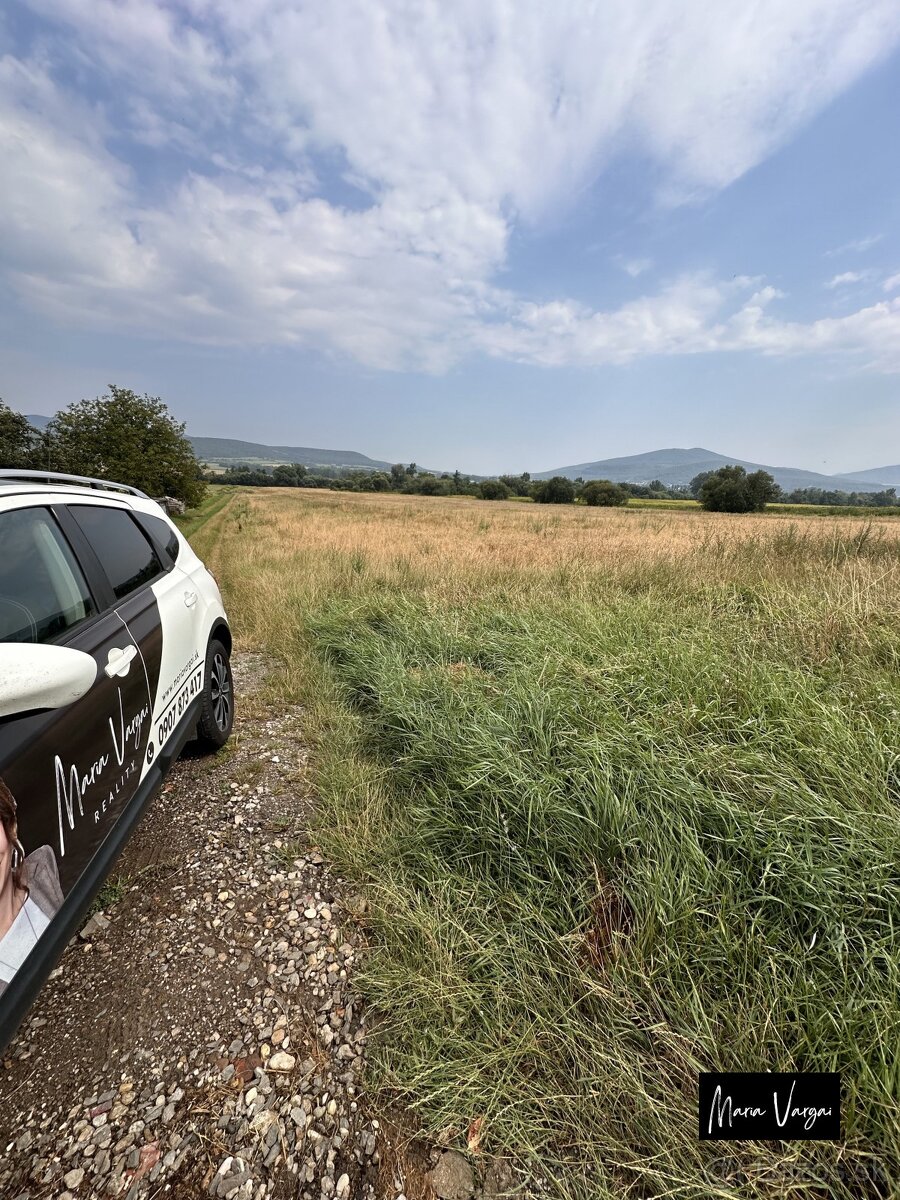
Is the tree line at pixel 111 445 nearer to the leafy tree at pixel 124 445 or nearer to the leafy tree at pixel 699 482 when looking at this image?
the leafy tree at pixel 124 445

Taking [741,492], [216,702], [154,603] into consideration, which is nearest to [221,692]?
[216,702]

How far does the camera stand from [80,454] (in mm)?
23250

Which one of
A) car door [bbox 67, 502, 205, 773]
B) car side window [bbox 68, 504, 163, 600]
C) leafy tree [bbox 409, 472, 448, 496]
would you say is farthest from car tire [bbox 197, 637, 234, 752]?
leafy tree [bbox 409, 472, 448, 496]

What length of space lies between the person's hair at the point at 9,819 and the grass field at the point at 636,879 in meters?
1.29

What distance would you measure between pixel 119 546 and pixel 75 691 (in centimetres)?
152

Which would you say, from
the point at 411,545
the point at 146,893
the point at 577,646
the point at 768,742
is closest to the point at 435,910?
the point at 146,893

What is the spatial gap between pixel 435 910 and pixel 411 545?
972cm

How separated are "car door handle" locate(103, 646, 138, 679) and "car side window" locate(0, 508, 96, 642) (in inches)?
7.8

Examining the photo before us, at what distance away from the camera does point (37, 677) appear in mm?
1286

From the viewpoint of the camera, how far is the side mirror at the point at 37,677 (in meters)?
1.25

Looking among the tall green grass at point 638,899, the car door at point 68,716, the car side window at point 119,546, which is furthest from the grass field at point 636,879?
the car side window at point 119,546

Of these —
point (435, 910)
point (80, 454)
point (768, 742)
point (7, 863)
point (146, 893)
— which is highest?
point (80, 454)

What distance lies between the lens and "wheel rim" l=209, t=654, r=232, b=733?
3.43m

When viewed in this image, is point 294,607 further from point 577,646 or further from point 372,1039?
point 372,1039
